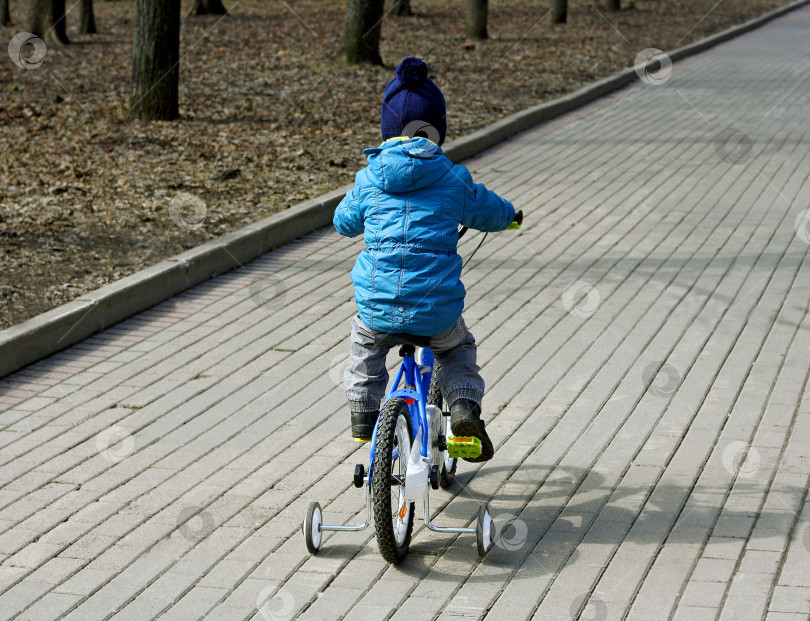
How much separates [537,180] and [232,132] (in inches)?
152

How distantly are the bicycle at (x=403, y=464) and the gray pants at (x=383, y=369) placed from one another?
9 centimetres

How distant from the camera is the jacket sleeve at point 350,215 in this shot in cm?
421

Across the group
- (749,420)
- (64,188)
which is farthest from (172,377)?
(64,188)

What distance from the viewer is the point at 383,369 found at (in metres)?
4.38

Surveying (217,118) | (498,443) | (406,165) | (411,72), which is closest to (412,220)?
(406,165)

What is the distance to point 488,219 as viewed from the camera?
4.27 metres

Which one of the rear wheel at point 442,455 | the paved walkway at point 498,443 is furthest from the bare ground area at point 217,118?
the rear wheel at point 442,455

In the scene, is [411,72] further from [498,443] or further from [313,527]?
[498,443]

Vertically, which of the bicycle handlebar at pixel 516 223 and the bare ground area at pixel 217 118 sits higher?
the bicycle handlebar at pixel 516 223

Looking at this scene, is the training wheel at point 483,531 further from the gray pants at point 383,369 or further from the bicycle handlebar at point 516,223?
the bicycle handlebar at point 516,223

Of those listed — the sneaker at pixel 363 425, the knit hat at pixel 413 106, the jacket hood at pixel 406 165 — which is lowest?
the sneaker at pixel 363 425

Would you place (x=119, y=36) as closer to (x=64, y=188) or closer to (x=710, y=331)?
(x=64, y=188)

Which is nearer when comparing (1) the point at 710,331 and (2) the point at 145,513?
(2) the point at 145,513

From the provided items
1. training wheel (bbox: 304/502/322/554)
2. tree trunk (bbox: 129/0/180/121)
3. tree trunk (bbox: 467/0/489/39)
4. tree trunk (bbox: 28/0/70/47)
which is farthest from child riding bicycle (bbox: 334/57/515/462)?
tree trunk (bbox: 28/0/70/47)
